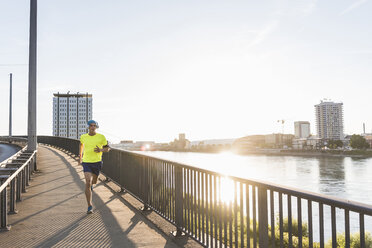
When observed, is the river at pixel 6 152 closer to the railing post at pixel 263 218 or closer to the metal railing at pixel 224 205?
the metal railing at pixel 224 205

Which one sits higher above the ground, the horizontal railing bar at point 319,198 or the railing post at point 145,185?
the horizontal railing bar at point 319,198

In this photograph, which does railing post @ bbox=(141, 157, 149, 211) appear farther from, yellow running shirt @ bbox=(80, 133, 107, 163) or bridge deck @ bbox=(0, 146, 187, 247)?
yellow running shirt @ bbox=(80, 133, 107, 163)

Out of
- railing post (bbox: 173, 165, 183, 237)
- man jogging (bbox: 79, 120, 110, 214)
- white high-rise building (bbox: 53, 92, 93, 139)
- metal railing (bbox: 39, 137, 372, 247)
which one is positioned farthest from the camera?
white high-rise building (bbox: 53, 92, 93, 139)

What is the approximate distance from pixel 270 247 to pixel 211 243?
115 centimetres

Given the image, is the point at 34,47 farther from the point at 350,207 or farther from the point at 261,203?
the point at 350,207

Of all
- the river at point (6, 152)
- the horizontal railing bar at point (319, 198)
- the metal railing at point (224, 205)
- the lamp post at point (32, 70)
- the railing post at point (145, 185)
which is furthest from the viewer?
the river at point (6, 152)

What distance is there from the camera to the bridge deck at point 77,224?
4789 mm

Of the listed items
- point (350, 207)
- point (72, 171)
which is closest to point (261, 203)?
point (350, 207)

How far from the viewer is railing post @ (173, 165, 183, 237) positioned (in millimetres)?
5129

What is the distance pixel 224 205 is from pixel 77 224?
2.78m

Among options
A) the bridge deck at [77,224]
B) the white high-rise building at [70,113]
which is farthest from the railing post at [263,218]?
the white high-rise building at [70,113]

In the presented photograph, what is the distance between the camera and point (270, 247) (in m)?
3.23

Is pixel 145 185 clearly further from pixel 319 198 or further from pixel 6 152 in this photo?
pixel 6 152

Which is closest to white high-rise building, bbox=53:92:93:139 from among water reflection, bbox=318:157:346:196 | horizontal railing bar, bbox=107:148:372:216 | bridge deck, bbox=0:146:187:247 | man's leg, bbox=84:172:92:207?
water reflection, bbox=318:157:346:196
